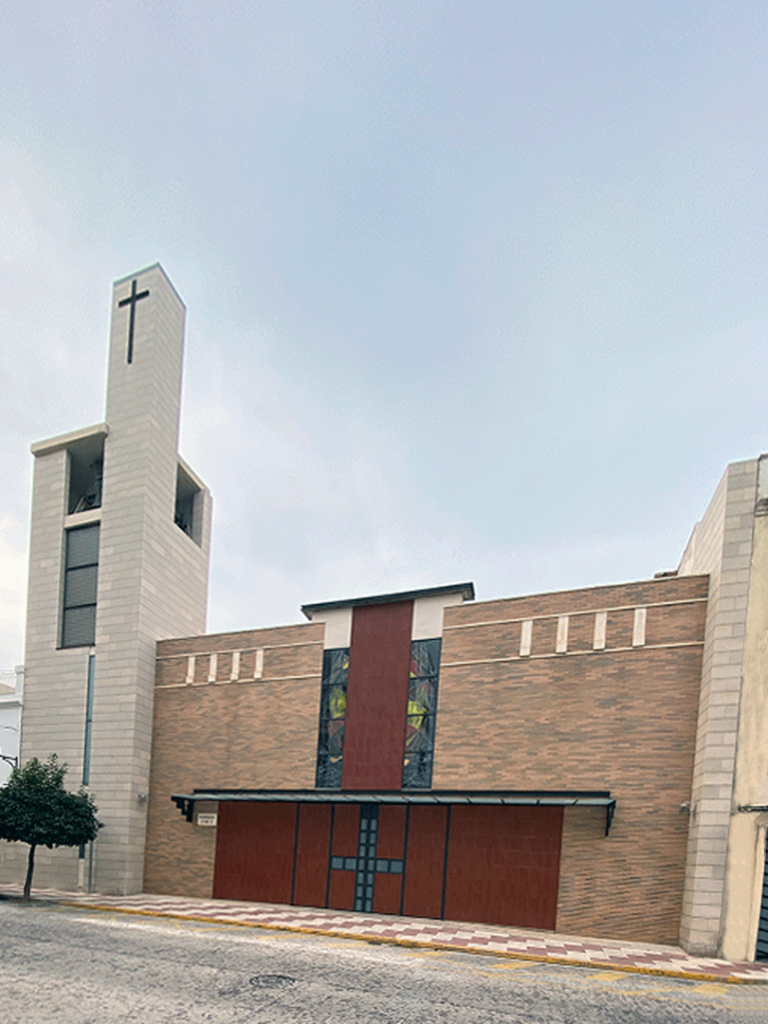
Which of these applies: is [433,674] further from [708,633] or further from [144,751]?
[144,751]

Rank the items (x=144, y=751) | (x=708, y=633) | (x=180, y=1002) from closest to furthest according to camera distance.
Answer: (x=180, y=1002), (x=708, y=633), (x=144, y=751)

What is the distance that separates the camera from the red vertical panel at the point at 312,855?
20.2 meters

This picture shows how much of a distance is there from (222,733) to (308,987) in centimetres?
1269

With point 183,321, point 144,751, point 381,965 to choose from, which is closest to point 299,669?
point 144,751

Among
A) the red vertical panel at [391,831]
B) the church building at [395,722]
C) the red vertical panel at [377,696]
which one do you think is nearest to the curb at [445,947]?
the church building at [395,722]

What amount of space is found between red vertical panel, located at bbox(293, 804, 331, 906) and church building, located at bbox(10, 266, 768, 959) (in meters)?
0.07

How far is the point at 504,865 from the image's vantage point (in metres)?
18.0

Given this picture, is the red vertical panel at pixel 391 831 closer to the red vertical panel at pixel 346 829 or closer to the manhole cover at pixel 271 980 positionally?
the red vertical panel at pixel 346 829

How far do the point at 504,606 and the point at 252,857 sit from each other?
10.8 m

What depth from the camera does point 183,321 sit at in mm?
27531

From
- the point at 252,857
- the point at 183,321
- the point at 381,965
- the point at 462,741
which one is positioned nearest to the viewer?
the point at 381,965

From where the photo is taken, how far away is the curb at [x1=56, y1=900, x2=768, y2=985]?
13.0 metres

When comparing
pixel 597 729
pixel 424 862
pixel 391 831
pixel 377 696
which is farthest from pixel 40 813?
pixel 597 729

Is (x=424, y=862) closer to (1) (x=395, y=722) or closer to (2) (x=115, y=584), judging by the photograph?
(1) (x=395, y=722)
